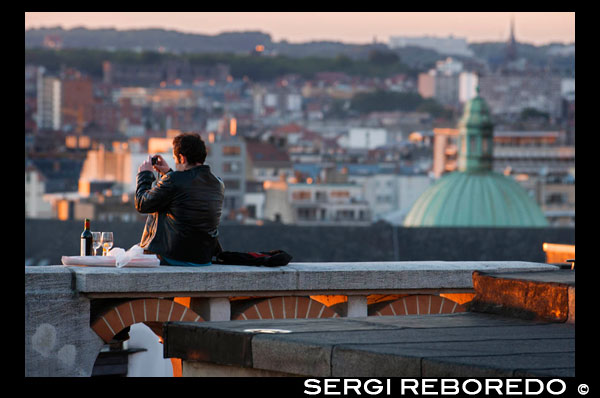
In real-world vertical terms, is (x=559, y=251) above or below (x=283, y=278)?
below

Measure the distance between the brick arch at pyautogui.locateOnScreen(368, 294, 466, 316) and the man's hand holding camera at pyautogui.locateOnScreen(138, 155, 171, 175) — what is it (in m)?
1.11

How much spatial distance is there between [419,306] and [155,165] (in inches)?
51.9

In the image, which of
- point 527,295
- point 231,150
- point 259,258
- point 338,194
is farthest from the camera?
point 338,194

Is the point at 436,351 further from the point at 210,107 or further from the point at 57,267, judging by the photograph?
the point at 210,107

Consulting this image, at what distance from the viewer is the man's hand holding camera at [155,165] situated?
766 centimetres

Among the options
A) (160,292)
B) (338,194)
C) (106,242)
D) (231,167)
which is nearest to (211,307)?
(160,292)

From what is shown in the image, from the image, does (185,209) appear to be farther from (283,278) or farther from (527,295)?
(527,295)

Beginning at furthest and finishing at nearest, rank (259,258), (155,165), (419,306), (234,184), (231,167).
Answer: (234,184)
(231,167)
(155,165)
(419,306)
(259,258)

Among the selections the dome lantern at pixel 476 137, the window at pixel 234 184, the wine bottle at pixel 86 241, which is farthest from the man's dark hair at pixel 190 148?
the window at pixel 234 184

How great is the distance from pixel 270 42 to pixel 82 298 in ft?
636

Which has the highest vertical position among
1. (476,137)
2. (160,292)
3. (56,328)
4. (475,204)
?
(476,137)

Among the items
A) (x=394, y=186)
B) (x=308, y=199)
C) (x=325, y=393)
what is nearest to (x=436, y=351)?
(x=325, y=393)

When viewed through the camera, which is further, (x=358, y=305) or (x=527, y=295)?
(x=358, y=305)

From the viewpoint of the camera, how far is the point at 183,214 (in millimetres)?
7367
